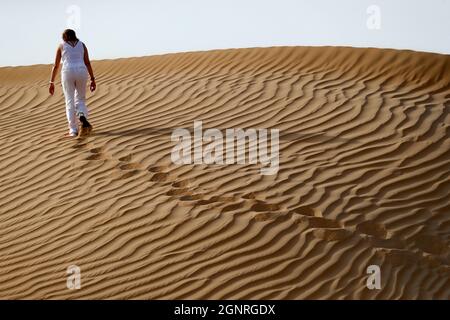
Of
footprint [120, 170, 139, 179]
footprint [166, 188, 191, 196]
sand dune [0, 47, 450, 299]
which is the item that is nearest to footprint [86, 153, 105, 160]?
sand dune [0, 47, 450, 299]

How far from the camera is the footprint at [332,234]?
7.79 m

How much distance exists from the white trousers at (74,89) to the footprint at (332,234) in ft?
14.5

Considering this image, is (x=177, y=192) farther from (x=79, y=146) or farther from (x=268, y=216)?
(x=79, y=146)

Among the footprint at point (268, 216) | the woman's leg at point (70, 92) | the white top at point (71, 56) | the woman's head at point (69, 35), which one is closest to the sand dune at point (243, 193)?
the footprint at point (268, 216)

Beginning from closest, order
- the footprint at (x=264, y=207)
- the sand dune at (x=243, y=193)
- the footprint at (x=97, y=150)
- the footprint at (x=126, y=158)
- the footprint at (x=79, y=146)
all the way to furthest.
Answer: the sand dune at (x=243, y=193) → the footprint at (x=264, y=207) → the footprint at (x=126, y=158) → the footprint at (x=97, y=150) → the footprint at (x=79, y=146)

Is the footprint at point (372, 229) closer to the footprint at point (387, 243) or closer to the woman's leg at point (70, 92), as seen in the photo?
the footprint at point (387, 243)

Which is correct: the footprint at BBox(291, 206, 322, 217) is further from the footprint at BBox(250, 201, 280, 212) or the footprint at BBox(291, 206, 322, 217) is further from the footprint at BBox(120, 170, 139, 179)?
the footprint at BBox(120, 170, 139, 179)

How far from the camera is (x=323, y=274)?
284 inches

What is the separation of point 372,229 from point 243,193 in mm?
1479

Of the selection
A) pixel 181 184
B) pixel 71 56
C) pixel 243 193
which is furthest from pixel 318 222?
pixel 71 56

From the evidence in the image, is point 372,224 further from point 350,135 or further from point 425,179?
point 350,135
